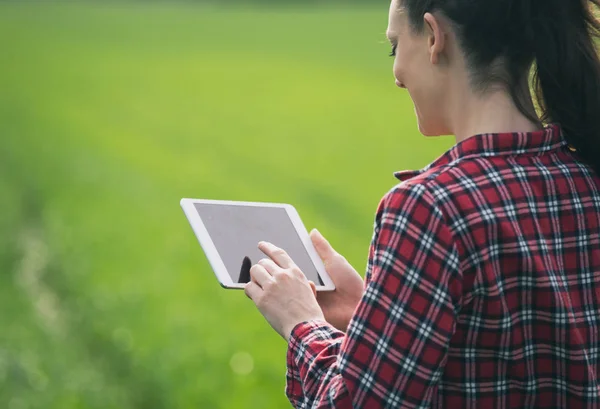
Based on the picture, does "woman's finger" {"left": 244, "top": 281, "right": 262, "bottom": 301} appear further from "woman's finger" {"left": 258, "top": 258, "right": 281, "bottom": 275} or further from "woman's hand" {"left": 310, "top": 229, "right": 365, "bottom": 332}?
"woman's hand" {"left": 310, "top": 229, "right": 365, "bottom": 332}

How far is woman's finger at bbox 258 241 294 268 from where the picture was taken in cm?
254

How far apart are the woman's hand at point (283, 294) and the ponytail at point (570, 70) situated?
2.06ft

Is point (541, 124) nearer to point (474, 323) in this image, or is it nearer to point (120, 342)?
point (474, 323)

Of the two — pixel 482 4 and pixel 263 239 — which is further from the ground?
pixel 482 4

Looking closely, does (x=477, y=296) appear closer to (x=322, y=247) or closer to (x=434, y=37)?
(x=434, y=37)

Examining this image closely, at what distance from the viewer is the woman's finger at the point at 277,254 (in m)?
2.54

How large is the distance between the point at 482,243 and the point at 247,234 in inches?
33.7

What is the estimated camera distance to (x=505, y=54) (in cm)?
229

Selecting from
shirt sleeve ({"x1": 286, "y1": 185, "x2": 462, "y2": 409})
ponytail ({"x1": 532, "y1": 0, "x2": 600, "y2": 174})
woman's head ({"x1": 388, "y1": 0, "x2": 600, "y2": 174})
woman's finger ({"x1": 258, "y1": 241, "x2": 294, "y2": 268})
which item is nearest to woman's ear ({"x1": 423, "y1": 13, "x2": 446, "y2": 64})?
woman's head ({"x1": 388, "y1": 0, "x2": 600, "y2": 174})

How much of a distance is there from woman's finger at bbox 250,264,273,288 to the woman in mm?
38

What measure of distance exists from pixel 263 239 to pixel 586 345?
0.92 meters

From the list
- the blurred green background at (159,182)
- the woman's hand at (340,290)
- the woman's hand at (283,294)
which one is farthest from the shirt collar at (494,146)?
the blurred green background at (159,182)

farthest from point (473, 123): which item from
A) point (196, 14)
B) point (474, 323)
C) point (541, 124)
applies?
point (196, 14)

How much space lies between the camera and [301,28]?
41.2 m
